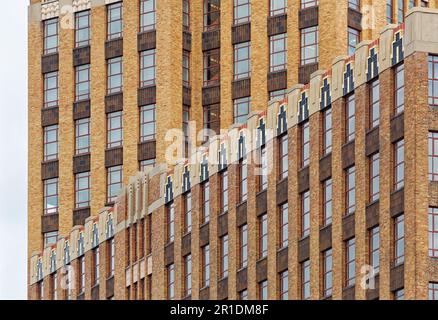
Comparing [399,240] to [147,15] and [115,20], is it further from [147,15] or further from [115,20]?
[115,20]

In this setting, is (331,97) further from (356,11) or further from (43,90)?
(43,90)

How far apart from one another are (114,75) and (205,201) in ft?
78.0

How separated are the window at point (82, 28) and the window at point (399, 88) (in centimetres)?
4694

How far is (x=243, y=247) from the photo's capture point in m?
107

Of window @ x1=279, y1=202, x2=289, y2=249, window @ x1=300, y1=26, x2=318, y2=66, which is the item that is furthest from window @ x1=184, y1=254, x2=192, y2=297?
window @ x1=300, y1=26, x2=318, y2=66

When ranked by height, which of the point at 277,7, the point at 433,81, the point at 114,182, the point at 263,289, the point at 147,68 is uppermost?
the point at 277,7

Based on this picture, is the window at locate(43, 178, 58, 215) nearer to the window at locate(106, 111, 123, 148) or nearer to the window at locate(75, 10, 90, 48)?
the window at locate(106, 111, 123, 148)

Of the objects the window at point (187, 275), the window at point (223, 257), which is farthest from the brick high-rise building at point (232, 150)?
the window at point (223, 257)

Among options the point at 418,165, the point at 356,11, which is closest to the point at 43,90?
the point at 356,11

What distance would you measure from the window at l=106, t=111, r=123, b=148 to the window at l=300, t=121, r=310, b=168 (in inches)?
1283

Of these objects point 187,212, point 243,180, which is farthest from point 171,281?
point 243,180

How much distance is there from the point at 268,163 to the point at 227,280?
22.7ft

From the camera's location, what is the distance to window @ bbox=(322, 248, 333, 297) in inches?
3816
